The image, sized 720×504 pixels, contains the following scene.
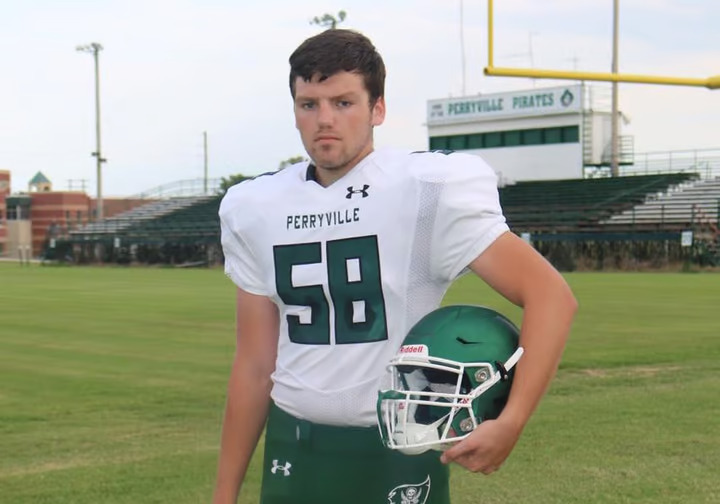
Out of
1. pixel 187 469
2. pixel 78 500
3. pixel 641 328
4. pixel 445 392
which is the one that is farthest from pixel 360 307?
pixel 641 328

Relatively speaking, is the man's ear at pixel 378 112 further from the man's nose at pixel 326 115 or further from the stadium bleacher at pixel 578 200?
the stadium bleacher at pixel 578 200

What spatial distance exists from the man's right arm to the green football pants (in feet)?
0.65

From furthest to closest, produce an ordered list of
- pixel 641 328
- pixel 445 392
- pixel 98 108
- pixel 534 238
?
pixel 98 108 → pixel 534 238 → pixel 641 328 → pixel 445 392

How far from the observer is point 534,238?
34.9 metres

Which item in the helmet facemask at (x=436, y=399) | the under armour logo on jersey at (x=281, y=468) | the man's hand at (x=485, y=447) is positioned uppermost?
the helmet facemask at (x=436, y=399)

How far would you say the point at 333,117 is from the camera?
2.47 m

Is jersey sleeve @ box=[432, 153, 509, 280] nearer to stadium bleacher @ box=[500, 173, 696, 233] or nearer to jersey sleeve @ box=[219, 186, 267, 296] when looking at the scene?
jersey sleeve @ box=[219, 186, 267, 296]

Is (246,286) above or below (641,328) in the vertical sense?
above

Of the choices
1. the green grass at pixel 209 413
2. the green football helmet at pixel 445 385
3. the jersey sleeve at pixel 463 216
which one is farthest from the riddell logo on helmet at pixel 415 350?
the green grass at pixel 209 413

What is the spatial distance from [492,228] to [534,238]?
108 ft

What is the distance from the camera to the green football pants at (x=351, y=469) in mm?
2523

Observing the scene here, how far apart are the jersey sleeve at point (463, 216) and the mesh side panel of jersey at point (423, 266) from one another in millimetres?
17

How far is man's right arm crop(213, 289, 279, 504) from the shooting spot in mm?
2754

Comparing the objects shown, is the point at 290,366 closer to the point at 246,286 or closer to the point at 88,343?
the point at 246,286
